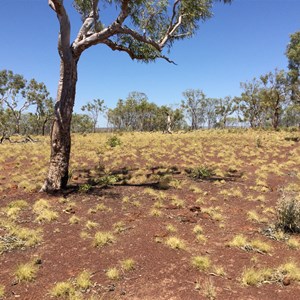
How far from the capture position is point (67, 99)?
33.6ft

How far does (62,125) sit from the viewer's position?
33.6 feet

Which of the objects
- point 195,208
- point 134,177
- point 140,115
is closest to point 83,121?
point 140,115

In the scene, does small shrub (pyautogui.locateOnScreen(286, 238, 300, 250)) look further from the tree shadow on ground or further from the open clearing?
the tree shadow on ground

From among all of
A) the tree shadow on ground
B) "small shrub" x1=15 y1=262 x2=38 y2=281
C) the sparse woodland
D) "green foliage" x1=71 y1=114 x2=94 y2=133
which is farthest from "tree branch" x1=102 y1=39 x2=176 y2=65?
"green foliage" x1=71 y1=114 x2=94 y2=133

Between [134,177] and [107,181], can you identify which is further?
[134,177]

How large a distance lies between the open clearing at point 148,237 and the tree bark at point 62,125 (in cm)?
67

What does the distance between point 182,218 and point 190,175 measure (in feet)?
17.6

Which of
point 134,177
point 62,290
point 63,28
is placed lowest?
point 62,290

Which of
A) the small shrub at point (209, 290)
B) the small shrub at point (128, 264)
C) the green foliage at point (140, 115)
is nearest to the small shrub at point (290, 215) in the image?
the small shrub at point (209, 290)

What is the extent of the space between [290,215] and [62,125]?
774 centimetres

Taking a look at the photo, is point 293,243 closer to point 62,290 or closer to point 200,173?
point 62,290

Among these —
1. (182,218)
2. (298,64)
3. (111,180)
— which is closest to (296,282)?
(182,218)

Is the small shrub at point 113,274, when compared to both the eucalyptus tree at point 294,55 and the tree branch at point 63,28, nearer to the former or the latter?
the tree branch at point 63,28

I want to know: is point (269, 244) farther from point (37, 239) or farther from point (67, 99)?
point (67, 99)
